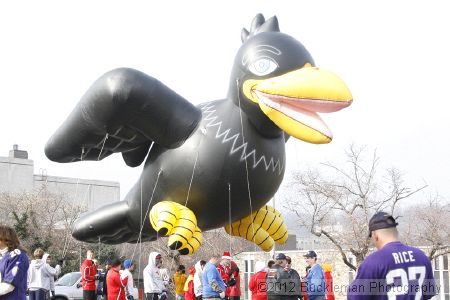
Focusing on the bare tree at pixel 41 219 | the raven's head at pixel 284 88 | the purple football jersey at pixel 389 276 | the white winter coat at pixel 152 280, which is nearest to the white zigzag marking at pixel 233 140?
the raven's head at pixel 284 88

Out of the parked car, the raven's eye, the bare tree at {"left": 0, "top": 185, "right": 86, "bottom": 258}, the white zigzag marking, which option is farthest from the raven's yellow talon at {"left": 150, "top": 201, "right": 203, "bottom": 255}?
the bare tree at {"left": 0, "top": 185, "right": 86, "bottom": 258}

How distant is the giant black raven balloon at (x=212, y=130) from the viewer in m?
7.38

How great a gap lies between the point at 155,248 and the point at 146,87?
68.6ft

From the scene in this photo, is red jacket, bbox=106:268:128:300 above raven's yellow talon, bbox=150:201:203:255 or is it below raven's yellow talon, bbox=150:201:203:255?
below

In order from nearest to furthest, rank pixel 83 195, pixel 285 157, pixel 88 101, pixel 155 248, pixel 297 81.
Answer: pixel 297 81
pixel 88 101
pixel 285 157
pixel 155 248
pixel 83 195

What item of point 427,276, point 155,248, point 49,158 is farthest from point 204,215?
point 155,248

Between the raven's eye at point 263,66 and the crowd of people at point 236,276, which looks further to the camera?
the raven's eye at point 263,66

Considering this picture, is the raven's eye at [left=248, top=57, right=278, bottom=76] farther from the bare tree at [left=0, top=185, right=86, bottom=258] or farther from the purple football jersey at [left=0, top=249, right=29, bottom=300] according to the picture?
the bare tree at [left=0, top=185, right=86, bottom=258]

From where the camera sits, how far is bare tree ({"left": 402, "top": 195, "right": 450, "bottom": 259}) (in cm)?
2448

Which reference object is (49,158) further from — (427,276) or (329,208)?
(329,208)

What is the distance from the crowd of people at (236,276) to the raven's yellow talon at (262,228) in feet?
4.35

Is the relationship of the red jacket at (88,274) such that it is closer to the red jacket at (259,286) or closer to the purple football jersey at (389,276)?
the red jacket at (259,286)

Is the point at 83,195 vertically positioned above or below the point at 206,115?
above

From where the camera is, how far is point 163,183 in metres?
8.12
